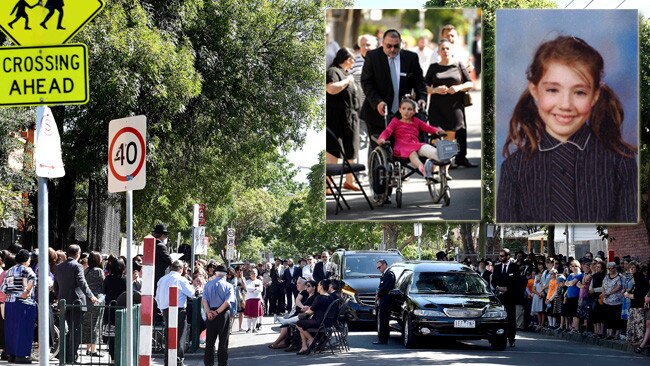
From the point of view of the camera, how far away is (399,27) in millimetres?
32875

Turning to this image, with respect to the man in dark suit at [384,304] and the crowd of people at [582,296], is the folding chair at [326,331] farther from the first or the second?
the crowd of people at [582,296]

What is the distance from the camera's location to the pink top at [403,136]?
32.3 meters

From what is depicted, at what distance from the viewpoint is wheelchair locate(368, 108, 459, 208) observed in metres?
32.3

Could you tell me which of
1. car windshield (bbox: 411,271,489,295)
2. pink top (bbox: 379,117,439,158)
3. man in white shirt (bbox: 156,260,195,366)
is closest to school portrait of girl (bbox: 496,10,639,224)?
pink top (bbox: 379,117,439,158)

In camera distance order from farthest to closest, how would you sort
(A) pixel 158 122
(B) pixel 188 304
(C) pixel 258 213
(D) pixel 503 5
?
(C) pixel 258 213 → (D) pixel 503 5 → (A) pixel 158 122 → (B) pixel 188 304

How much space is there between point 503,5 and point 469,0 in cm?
145

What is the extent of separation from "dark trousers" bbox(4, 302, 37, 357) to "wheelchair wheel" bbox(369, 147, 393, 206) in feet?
54.2

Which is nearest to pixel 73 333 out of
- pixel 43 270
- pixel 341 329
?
pixel 341 329

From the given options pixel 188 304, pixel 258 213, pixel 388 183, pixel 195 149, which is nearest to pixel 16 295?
pixel 188 304

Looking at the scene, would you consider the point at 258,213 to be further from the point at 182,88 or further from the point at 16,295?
the point at 16,295

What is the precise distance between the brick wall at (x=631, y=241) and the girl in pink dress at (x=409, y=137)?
1052 cm

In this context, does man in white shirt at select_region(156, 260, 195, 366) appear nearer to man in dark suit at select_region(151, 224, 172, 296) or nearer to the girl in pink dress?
man in dark suit at select_region(151, 224, 172, 296)

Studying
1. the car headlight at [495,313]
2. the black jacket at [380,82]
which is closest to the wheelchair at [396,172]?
the black jacket at [380,82]

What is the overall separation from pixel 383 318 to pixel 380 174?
10097 mm
